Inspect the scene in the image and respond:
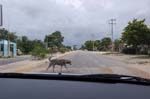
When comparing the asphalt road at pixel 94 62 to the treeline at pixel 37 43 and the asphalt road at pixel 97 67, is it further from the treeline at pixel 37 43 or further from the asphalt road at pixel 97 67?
the treeline at pixel 37 43

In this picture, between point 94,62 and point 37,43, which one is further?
point 37,43

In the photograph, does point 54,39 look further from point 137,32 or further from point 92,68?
point 92,68

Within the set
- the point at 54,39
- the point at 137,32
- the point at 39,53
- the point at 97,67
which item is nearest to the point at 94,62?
the point at 97,67

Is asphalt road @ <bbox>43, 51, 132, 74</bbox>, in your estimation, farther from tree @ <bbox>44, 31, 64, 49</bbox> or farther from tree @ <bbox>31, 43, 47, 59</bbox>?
tree @ <bbox>44, 31, 64, 49</bbox>

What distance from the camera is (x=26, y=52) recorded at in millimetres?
135625

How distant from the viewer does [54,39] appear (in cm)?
16975

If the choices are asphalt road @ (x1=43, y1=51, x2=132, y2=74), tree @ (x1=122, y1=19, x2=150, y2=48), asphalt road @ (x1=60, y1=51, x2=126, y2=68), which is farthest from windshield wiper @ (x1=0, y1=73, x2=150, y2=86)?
tree @ (x1=122, y1=19, x2=150, y2=48)

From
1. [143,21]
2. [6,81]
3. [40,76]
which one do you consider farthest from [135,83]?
[143,21]

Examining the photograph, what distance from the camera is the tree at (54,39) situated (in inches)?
6540

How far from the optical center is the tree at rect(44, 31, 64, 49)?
166125mm

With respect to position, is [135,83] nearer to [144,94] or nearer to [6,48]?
[144,94]

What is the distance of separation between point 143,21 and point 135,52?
1986 cm

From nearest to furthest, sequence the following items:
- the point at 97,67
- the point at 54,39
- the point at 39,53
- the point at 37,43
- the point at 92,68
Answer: the point at 92,68 → the point at 97,67 → the point at 39,53 → the point at 37,43 → the point at 54,39

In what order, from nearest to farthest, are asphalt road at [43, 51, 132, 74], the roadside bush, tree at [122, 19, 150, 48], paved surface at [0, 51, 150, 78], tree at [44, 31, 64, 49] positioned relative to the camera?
1. paved surface at [0, 51, 150, 78]
2. asphalt road at [43, 51, 132, 74]
3. the roadside bush
4. tree at [122, 19, 150, 48]
5. tree at [44, 31, 64, 49]
